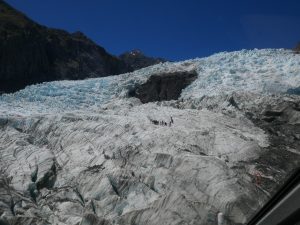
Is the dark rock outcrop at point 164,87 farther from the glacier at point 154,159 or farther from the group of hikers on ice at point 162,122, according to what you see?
the group of hikers on ice at point 162,122

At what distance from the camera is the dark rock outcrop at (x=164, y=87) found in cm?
3612

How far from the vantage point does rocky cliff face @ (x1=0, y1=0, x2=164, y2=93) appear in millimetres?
57875

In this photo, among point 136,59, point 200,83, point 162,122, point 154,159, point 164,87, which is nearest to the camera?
point 154,159

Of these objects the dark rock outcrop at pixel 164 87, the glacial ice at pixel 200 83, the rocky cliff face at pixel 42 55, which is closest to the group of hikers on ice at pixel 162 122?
the glacial ice at pixel 200 83

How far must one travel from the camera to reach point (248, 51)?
38.5 metres

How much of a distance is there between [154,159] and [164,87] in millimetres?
18387

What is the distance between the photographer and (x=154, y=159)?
62.4 feet

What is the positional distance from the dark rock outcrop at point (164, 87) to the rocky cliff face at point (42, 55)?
23.0 m

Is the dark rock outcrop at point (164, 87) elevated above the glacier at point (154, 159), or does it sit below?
above

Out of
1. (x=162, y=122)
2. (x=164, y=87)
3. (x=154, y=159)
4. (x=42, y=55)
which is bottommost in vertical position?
(x=154, y=159)

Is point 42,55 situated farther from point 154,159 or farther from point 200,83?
point 154,159

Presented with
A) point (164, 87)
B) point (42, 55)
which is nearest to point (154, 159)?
point (164, 87)

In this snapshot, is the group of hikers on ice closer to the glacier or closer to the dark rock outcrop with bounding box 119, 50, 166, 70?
the glacier

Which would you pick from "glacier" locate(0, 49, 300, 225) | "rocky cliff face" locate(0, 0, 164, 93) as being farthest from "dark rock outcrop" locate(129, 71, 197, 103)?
"rocky cliff face" locate(0, 0, 164, 93)
